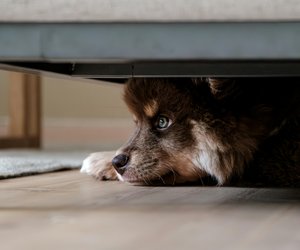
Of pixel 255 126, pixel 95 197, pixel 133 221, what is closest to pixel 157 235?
pixel 133 221

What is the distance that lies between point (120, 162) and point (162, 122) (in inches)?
5.6

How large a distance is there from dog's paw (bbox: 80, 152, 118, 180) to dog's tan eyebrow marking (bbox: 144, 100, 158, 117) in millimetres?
239

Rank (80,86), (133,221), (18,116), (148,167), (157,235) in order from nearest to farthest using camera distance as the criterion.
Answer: (157,235), (133,221), (148,167), (18,116), (80,86)

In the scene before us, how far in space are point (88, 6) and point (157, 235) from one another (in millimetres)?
365

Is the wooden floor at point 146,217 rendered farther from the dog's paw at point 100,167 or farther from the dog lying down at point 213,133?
the dog's paw at point 100,167

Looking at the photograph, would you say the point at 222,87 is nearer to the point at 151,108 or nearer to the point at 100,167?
the point at 151,108

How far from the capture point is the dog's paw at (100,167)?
72.0 inches

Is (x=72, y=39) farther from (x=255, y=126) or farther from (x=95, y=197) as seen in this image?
(x=255, y=126)

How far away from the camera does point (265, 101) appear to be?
1.52 m

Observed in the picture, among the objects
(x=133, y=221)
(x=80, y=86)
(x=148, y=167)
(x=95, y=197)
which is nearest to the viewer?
(x=133, y=221)

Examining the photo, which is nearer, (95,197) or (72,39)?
(72,39)

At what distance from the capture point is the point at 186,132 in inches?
62.4

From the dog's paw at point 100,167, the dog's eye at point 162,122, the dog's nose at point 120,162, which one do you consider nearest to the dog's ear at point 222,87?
the dog's eye at point 162,122

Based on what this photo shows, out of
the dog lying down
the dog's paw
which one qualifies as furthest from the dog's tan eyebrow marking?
the dog's paw
